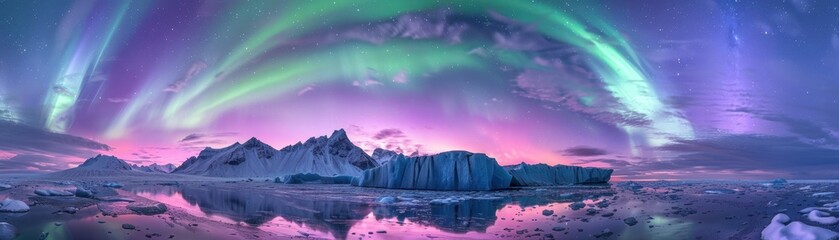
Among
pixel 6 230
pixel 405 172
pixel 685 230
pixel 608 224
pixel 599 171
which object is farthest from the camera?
pixel 599 171

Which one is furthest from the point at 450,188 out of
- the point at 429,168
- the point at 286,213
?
the point at 286,213

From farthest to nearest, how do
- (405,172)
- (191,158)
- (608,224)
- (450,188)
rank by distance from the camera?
(191,158) < (405,172) < (450,188) < (608,224)

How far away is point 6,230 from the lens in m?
7.84

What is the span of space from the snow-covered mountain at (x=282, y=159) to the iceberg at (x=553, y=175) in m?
85.5

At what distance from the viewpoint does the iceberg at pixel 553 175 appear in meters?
46.4

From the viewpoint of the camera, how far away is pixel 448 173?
3541 cm

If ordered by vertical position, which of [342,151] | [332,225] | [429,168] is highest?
[342,151]

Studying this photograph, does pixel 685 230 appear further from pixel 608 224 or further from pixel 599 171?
pixel 599 171

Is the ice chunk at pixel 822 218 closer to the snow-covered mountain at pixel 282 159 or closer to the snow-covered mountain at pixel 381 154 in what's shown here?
the snow-covered mountain at pixel 282 159

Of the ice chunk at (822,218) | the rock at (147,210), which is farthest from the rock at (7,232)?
the ice chunk at (822,218)

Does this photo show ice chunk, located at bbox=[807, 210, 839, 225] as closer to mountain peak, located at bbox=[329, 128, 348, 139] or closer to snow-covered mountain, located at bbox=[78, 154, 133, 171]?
snow-covered mountain, located at bbox=[78, 154, 133, 171]

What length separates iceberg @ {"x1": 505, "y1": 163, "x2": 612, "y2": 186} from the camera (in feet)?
152

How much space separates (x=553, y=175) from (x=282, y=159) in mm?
111060

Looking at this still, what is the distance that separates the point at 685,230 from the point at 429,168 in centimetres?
2746
